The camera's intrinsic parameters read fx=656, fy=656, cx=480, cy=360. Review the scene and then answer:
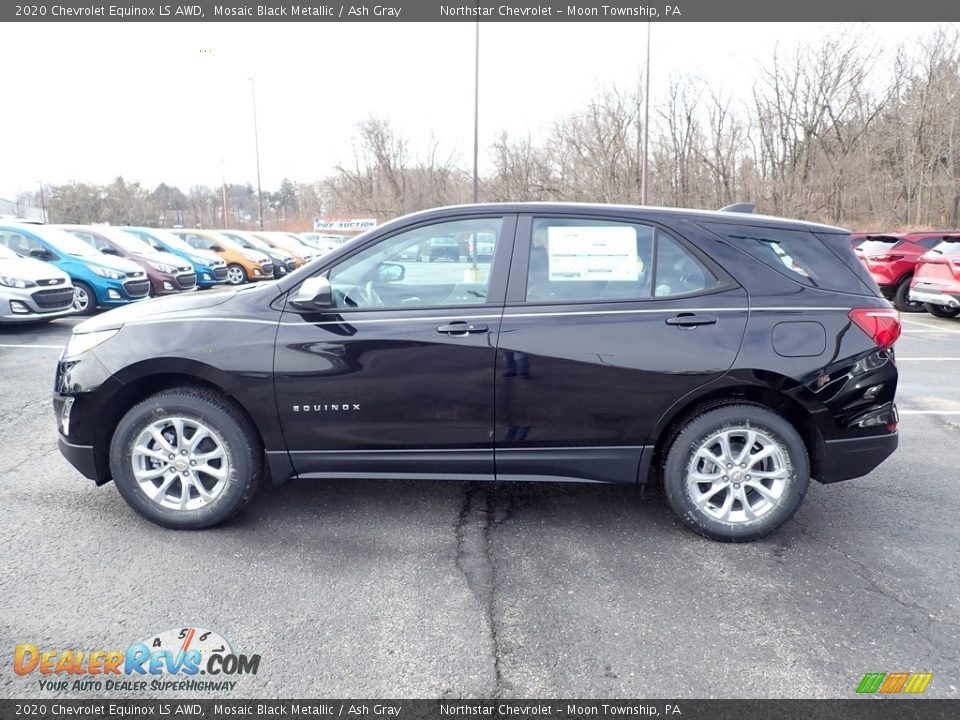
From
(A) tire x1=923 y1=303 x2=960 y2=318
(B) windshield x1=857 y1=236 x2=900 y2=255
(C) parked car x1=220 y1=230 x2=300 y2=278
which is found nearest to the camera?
(A) tire x1=923 y1=303 x2=960 y2=318

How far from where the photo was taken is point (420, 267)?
11.6 feet

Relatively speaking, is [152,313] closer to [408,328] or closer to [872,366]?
[408,328]

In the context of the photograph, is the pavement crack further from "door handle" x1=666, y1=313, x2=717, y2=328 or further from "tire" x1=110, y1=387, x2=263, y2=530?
"door handle" x1=666, y1=313, x2=717, y2=328

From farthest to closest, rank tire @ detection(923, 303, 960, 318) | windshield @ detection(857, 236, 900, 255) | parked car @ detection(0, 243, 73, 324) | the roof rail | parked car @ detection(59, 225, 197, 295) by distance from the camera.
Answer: windshield @ detection(857, 236, 900, 255) → parked car @ detection(59, 225, 197, 295) → tire @ detection(923, 303, 960, 318) → parked car @ detection(0, 243, 73, 324) → the roof rail

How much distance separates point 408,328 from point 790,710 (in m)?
2.28

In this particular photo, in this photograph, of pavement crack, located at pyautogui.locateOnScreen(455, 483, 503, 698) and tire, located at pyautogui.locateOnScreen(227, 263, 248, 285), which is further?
tire, located at pyautogui.locateOnScreen(227, 263, 248, 285)

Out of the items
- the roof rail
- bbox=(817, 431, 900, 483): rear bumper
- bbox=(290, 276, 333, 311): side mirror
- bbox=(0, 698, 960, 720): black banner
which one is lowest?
bbox=(0, 698, 960, 720): black banner

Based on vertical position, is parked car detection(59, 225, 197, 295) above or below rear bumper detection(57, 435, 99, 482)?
above

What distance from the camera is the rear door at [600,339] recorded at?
3316 mm

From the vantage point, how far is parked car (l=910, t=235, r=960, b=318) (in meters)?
11.4

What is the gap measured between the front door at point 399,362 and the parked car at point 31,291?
8154 mm

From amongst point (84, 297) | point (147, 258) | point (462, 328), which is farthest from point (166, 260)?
point (462, 328)

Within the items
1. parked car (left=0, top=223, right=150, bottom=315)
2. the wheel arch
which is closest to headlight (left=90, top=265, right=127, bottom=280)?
parked car (left=0, top=223, right=150, bottom=315)

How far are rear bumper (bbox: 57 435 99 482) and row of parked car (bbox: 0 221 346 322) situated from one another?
24.0ft
